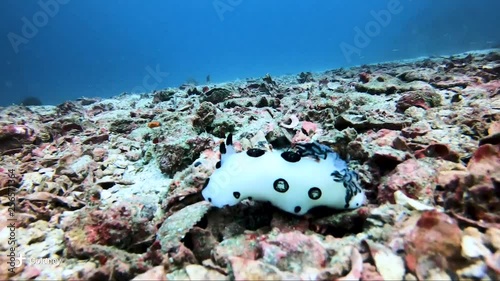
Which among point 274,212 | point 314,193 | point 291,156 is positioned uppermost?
point 291,156

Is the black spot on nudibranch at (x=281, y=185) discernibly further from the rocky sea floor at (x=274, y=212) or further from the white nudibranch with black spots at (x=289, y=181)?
the rocky sea floor at (x=274, y=212)

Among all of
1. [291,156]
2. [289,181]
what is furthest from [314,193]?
[291,156]

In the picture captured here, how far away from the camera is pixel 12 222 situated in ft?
7.86

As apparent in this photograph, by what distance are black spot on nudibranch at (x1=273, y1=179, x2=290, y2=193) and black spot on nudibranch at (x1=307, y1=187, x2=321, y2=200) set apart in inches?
6.8

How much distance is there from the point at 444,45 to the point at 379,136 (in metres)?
56.8

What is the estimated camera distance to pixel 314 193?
174 cm

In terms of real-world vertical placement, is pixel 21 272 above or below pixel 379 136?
below

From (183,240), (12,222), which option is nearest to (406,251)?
(183,240)

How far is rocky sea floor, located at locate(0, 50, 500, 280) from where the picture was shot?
138cm

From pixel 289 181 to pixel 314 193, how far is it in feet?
0.66

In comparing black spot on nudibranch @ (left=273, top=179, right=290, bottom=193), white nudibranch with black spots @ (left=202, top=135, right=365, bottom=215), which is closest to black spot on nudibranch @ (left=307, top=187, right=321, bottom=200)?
white nudibranch with black spots @ (left=202, top=135, right=365, bottom=215)

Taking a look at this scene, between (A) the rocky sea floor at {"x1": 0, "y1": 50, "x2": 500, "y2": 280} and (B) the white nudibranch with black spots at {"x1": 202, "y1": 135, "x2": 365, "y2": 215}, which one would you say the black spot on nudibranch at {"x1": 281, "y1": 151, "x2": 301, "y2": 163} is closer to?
(B) the white nudibranch with black spots at {"x1": 202, "y1": 135, "x2": 365, "y2": 215}

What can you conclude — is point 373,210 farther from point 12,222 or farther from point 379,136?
point 12,222

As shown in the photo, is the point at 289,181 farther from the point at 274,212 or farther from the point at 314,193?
the point at 274,212
